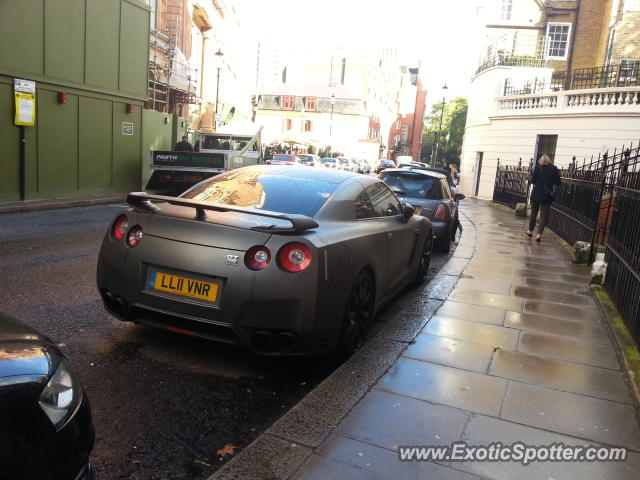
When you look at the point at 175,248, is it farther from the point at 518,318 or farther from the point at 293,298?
the point at 518,318

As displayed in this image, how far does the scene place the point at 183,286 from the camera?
12.2 ft

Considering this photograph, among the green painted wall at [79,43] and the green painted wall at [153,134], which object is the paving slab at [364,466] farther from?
the green painted wall at [153,134]

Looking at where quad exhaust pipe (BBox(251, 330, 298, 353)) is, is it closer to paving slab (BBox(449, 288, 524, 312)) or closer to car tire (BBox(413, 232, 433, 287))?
paving slab (BBox(449, 288, 524, 312))

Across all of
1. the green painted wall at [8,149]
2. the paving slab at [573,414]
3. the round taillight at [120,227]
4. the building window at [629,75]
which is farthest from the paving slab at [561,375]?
the building window at [629,75]

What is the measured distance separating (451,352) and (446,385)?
2.41 feet

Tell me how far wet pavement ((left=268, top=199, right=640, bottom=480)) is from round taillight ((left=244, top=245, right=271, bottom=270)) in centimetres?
111

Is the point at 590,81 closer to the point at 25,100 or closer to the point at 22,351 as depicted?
the point at 25,100

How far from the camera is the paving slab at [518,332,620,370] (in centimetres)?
461

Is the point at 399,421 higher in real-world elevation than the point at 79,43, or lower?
lower

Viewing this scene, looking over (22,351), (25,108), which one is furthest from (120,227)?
(25,108)

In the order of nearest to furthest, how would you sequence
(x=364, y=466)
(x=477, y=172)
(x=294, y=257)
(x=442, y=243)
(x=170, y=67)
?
(x=364, y=466)
(x=294, y=257)
(x=442, y=243)
(x=170, y=67)
(x=477, y=172)

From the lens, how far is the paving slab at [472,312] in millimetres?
5644

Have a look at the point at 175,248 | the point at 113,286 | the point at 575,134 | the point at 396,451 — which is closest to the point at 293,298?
the point at 175,248

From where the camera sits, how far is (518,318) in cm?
580
